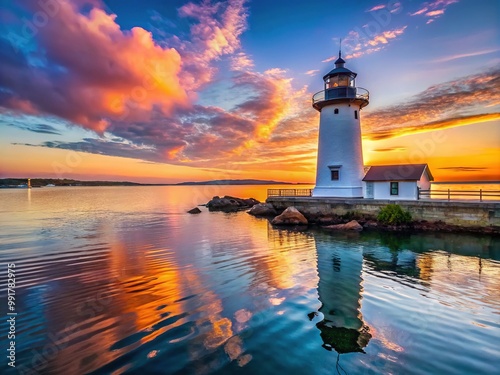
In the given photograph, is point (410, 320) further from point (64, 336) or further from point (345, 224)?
point (345, 224)

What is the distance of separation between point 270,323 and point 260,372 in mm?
1669

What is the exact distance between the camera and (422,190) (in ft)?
69.1

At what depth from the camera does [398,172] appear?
22031mm

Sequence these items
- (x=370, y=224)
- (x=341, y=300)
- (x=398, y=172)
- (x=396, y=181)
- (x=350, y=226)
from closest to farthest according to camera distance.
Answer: (x=341, y=300), (x=350, y=226), (x=370, y=224), (x=396, y=181), (x=398, y=172)

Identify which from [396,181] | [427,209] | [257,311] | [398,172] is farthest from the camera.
A: [398,172]

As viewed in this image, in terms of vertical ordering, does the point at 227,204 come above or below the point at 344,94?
below

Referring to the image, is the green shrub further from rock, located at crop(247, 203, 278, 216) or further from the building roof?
rock, located at crop(247, 203, 278, 216)

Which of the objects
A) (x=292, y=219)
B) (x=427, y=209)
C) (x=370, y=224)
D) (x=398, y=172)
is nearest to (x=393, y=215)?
(x=370, y=224)

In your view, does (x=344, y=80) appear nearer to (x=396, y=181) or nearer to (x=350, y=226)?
(x=396, y=181)

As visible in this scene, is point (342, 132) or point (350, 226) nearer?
point (350, 226)

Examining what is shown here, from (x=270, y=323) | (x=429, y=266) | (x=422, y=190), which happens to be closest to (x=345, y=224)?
(x=422, y=190)

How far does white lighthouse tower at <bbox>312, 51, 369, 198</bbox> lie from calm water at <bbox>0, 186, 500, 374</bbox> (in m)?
11.2

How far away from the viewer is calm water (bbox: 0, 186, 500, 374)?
488 centimetres

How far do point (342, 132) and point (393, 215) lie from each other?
9.17 m
